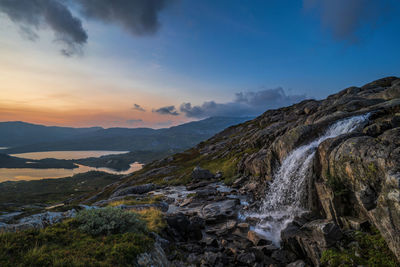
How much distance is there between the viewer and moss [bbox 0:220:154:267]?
7613 mm

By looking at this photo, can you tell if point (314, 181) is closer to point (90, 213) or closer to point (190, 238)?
point (190, 238)

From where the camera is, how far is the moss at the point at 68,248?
25.0ft

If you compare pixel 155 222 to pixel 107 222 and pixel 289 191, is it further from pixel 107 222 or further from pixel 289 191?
pixel 289 191

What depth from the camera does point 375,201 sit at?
10977 mm

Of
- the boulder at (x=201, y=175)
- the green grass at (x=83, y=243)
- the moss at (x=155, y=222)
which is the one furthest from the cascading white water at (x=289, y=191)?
the boulder at (x=201, y=175)

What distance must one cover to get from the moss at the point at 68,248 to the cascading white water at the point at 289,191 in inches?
452

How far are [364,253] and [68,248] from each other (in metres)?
15.1

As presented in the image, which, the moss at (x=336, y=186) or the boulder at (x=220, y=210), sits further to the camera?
the boulder at (x=220, y=210)

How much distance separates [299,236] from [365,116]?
18602 mm

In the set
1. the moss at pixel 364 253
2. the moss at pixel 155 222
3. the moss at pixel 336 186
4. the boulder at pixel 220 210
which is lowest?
the boulder at pixel 220 210

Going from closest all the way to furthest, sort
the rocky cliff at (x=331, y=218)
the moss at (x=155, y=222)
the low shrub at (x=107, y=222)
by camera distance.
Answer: the rocky cliff at (x=331, y=218), the low shrub at (x=107, y=222), the moss at (x=155, y=222)

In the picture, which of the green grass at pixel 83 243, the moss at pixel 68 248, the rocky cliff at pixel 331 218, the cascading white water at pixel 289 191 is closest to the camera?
the moss at pixel 68 248

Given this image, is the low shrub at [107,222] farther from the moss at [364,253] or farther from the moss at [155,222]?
the moss at [364,253]

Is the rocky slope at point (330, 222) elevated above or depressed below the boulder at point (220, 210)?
above
